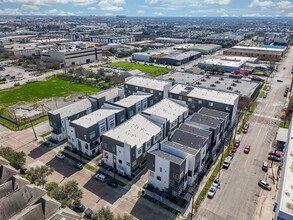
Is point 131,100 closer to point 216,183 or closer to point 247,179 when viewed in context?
point 216,183

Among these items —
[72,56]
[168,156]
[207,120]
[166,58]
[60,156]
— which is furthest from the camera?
[166,58]

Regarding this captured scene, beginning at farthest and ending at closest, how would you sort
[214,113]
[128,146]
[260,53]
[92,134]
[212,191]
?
[260,53] < [214,113] < [92,134] < [128,146] < [212,191]

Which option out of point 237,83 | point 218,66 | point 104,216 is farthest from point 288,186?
point 218,66

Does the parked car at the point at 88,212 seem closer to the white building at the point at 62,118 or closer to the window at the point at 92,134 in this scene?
the window at the point at 92,134

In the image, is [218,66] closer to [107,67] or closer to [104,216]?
[107,67]

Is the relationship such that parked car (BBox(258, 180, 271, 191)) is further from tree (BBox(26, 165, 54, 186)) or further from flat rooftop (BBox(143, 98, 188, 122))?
tree (BBox(26, 165, 54, 186))

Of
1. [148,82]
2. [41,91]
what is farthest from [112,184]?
[41,91]
